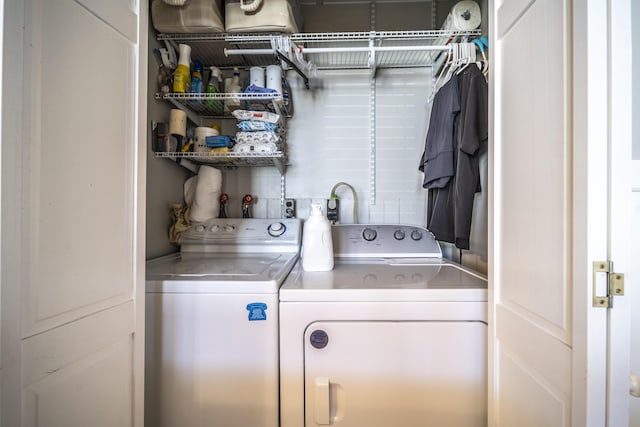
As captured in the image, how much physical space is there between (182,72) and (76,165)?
1.14m

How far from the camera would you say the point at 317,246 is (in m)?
1.23

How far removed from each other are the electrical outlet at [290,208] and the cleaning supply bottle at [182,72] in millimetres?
939

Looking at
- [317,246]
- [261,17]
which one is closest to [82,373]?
[317,246]

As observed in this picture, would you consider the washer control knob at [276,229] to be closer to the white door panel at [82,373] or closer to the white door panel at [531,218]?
the white door panel at [82,373]

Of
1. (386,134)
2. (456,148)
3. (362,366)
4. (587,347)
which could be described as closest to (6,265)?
(362,366)

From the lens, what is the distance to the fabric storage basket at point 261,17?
1.37m

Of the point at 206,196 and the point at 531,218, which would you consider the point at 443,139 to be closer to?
the point at 531,218

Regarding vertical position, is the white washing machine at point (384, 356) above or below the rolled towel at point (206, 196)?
below

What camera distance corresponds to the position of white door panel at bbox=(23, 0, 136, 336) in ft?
1.85

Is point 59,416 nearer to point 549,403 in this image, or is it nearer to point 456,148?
point 549,403

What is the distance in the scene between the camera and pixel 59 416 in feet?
2.05

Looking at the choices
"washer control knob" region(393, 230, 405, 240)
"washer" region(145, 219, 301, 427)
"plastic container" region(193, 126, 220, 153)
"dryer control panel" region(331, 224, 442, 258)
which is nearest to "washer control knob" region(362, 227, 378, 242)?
"dryer control panel" region(331, 224, 442, 258)

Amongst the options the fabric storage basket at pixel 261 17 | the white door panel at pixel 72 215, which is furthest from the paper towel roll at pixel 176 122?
the white door panel at pixel 72 215

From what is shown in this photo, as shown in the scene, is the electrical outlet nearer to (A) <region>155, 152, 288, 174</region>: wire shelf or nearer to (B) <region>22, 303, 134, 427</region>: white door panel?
(A) <region>155, 152, 288, 174</region>: wire shelf
